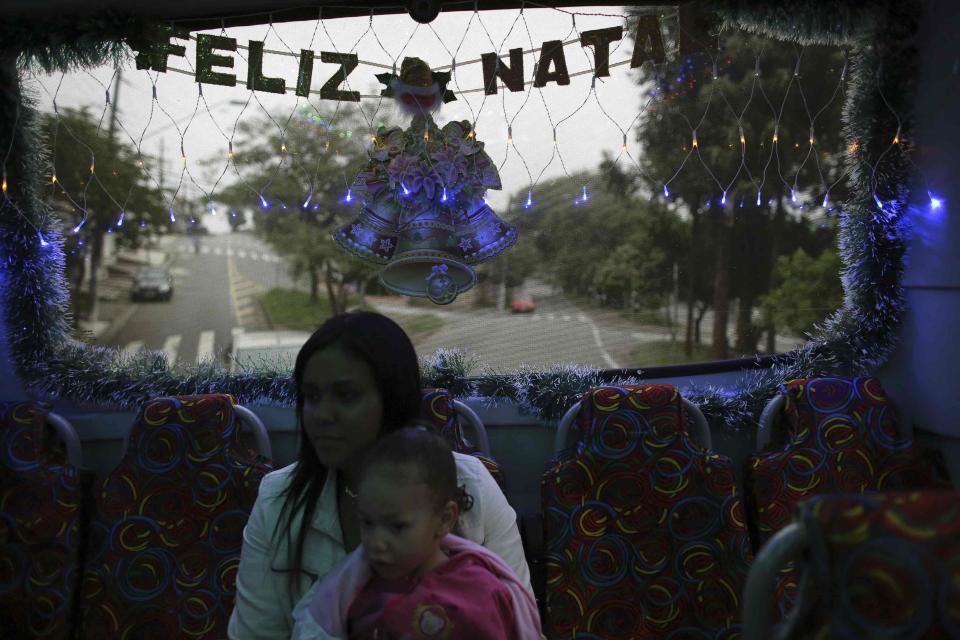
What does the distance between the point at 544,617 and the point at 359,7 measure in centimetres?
209

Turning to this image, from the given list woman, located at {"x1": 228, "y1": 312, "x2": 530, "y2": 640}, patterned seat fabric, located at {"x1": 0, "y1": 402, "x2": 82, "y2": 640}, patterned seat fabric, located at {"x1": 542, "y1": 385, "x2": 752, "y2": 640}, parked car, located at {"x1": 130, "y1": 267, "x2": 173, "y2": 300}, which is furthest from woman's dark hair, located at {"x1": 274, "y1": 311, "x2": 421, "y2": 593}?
parked car, located at {"x1": 130, "y1": 267, "x2": 173, "y2": 300}

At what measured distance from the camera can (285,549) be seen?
1.48 metres

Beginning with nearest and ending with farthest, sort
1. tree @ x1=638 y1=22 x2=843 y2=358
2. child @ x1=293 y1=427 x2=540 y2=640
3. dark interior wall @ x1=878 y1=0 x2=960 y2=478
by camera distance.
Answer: child @ x1=293 y1=427 x2=540 y2=640 → dark interior wall @ x1=878 y1=0 x2=960 y2=478 → tree @ x1=638 y1=22 x2=843 y2=358

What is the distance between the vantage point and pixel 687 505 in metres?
2.37

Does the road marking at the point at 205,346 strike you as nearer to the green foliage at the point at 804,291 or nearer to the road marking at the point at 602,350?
the road marking at the point at 602,350

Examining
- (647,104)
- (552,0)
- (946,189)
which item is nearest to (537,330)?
(647,104)

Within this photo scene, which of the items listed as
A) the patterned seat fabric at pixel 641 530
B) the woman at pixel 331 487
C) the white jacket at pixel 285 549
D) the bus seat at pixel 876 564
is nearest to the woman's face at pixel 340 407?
the woman at pixel 331 487

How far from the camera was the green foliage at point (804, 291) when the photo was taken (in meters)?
2.93

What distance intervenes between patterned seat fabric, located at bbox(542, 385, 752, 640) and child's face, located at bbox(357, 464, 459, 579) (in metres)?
1.08

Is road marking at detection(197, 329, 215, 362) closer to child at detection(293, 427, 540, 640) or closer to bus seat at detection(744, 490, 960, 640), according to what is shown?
child at detection(293, 427, 540, 640)

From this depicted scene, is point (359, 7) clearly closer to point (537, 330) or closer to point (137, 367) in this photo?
point (537, 330)

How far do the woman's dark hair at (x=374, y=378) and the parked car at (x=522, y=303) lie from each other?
1426 millimetres

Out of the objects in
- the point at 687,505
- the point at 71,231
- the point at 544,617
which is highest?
the point at 71,231

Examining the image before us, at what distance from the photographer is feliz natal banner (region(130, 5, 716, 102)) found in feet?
8.74
